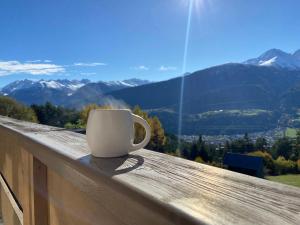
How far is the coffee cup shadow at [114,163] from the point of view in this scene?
1.93 feet

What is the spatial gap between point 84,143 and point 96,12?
50.7ft

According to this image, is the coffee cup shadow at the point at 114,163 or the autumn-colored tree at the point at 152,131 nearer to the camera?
the coffee cup shadow at the point at 114,163

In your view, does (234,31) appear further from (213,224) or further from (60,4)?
(213,224)

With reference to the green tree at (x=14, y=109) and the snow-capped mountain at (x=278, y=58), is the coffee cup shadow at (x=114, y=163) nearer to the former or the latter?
the green tree at (x=14, y=109)

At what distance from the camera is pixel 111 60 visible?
64125 millimetres

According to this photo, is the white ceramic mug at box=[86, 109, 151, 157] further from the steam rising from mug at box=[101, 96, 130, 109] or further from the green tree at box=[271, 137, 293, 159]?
the green tree at box=[271, 137, 293, 159]

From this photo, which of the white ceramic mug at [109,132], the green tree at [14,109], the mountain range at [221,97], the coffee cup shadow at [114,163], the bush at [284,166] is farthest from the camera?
the mountain range at [221,97]

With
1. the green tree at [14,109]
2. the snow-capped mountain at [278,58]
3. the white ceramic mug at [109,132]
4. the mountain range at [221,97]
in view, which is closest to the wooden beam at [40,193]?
the white ceramic mug at [109,132]

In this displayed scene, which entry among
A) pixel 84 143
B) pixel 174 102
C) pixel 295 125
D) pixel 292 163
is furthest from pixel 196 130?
pixel 84 143

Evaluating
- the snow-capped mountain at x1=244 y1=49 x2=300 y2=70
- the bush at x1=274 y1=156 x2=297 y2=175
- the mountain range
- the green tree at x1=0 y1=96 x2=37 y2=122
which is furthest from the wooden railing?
the snow-capped mountain at x1=244 y1=49 x2=300 y2=70

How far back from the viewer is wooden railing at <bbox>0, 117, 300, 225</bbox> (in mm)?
373

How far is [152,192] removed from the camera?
44 centimetres

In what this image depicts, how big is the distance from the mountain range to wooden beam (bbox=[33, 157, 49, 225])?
5751 cm

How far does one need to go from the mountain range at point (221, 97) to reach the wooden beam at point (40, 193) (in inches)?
2264
